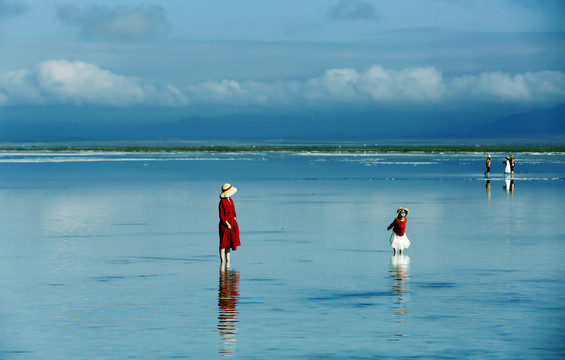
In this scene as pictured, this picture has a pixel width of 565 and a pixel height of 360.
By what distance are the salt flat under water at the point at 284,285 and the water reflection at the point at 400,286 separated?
0.04 m

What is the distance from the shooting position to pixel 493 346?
10492 millimetres

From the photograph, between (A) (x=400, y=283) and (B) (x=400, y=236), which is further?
(B) (x=400, y=236)

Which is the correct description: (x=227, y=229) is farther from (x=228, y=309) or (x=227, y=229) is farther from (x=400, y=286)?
(x=228, y=309)

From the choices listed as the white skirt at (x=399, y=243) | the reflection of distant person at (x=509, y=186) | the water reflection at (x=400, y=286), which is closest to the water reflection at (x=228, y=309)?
the water reflection at (x=400, y=286)

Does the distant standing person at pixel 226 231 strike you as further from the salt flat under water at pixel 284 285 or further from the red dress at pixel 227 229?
the salt flat under water at pixel 284 285

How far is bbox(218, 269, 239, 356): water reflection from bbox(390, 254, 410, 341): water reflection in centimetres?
186

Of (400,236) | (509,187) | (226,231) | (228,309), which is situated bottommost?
(228,309)

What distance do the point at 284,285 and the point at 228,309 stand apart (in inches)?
87.1

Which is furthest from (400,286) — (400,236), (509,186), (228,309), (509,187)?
(509,186)

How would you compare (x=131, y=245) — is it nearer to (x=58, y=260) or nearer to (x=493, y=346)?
(x=58, y=260)

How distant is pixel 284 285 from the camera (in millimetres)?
14773

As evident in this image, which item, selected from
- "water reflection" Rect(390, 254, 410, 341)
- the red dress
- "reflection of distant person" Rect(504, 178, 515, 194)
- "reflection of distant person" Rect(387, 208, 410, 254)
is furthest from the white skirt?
"reflection of distant person" Rect(504, 178, 515, 194)

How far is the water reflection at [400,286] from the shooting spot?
12227 mm

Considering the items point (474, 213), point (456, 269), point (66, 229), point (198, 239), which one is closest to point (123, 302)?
point (456, 269)
